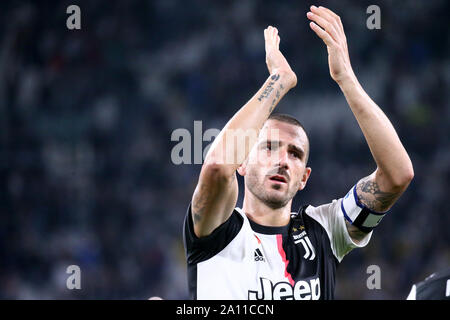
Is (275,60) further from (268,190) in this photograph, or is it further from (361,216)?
(361,216)

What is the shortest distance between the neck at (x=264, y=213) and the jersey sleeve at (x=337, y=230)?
0.74 feet

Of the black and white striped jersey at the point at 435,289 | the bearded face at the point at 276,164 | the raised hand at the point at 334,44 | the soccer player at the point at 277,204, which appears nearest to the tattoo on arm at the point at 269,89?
the soccer player at the point at 277,204

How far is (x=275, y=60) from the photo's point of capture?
9.64 ft

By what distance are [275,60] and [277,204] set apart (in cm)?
76

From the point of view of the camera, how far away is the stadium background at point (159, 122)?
7.53m

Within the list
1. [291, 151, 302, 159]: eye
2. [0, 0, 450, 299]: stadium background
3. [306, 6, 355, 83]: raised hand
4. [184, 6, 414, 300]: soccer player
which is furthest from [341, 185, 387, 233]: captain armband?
[0, 0, 450, 299]: stadium background

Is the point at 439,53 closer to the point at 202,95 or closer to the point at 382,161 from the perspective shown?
the point at 202,95

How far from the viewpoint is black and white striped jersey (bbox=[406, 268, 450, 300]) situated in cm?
209

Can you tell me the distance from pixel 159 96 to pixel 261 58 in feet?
5.83

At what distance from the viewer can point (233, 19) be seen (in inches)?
384

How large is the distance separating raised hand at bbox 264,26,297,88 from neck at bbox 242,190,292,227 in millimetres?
667

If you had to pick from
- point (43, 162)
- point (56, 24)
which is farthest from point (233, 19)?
point (43, 162)

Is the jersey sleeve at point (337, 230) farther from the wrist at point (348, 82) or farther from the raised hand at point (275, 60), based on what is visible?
the raised hand at point (275, 60)

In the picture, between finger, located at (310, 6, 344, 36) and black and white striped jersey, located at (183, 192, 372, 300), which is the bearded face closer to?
black and white striped jersey, located at (183, 192, 372, 300)
